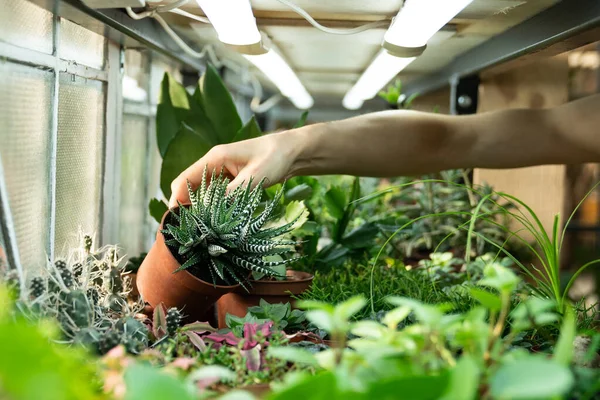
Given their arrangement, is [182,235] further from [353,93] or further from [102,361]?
[353,93]

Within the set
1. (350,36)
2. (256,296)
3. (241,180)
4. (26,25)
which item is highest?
(350,36)

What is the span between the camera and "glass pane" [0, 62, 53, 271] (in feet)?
3.12

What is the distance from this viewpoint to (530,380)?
43 centimetres

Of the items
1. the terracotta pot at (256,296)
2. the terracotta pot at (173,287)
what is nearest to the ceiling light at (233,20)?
the terracotta pot at (173,287)

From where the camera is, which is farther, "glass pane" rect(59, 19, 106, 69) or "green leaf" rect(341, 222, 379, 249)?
"green leaf" rect(341, 222, 379, 249)

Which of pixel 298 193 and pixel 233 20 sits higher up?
pixel 233 20

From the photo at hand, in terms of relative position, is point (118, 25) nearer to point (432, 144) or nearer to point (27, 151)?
point (27, 151)

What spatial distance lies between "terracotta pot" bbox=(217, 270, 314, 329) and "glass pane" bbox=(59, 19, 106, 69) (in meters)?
0.56

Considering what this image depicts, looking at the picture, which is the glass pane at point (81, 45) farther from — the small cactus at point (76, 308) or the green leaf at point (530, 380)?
the green leaf at point (530, 380)

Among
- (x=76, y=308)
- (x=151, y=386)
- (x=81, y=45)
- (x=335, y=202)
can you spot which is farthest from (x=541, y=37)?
(x=151, y=386)

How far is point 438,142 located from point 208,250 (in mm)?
677

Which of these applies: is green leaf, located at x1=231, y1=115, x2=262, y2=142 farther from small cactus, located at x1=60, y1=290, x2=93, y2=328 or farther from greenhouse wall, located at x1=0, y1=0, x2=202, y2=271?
small cactus, located at x1=60, y1=290, x2=93, y2=328

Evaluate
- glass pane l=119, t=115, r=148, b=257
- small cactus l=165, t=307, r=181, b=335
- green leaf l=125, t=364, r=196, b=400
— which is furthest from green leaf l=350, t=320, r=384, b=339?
glass pane l=119, t=115, r=148, b=257

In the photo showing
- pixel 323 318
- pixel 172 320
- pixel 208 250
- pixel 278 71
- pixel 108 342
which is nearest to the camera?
pixel 323 318
